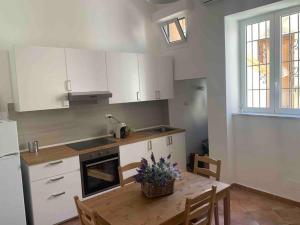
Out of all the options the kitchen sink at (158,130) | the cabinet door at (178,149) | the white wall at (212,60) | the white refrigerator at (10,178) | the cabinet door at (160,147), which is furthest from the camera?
the kitchen sink at (158,130)

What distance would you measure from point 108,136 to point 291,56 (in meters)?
2.73

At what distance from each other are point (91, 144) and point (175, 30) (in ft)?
7.49

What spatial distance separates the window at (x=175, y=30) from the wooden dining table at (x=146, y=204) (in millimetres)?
2503


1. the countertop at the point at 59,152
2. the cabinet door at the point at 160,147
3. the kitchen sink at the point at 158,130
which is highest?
the kitchen sink at the point at 158,130

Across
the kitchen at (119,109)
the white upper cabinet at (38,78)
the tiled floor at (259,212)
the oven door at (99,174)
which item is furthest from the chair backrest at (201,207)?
the white upper cabinet at (38,78)

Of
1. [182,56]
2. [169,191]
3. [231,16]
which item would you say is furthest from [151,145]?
[231,16]

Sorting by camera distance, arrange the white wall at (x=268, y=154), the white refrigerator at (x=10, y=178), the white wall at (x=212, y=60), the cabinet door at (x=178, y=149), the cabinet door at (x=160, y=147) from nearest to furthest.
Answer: the white refrigerator at (x=10, y=178) → the white wall at (x=268, y=154) → the white wall at (x=212, y=60) → the cabinet door at (x=160, y=147) → the cabinet door at (x=178, y=149)

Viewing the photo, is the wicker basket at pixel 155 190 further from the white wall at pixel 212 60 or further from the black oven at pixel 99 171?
the white wall at pixel 212 60

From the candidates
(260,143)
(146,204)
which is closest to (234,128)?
(260,143)

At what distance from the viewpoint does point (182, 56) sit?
4.03 m

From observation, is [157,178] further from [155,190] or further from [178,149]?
[178,149]

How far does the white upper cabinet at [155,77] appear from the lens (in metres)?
3.90

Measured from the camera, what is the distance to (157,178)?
1.86m

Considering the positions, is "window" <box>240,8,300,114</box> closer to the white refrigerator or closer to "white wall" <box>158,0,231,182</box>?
"white wall" <box>158,0,231,182</box>
